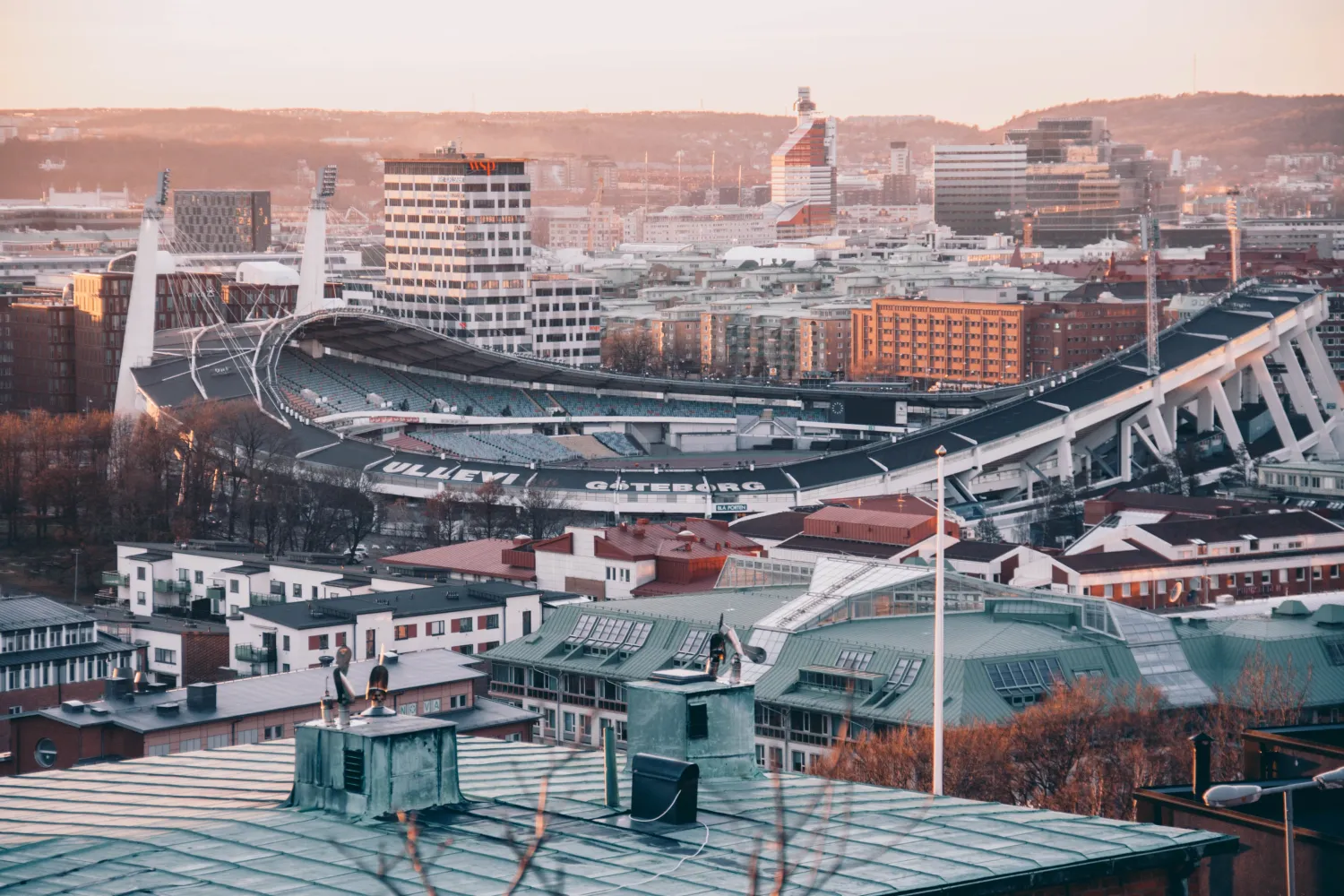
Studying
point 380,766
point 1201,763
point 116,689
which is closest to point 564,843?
point 380,766

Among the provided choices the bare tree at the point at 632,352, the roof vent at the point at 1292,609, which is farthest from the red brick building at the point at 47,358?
the roof vent at the point at 1292,609

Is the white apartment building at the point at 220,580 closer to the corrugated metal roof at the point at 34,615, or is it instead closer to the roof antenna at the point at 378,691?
the corrugated metal roof at the point at 34,615

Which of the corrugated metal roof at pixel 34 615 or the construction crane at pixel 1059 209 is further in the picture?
the construction crane at pixel 1059 209

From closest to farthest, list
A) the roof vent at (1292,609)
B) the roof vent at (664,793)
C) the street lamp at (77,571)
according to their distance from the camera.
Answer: the roof vent at (664,793) < the roof vent at (1292,609) < the street lamp at (77,571)

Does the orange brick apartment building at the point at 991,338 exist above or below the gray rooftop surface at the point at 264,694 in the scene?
above

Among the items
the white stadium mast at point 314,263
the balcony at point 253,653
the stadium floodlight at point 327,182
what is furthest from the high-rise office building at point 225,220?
the balcony at point 253,653

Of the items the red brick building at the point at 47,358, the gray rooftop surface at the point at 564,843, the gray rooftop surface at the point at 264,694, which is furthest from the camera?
the red brick building at the point at 47,358

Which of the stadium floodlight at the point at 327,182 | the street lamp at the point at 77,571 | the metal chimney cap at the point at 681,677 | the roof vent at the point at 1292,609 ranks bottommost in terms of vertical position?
the street lamp at the point at 77,571

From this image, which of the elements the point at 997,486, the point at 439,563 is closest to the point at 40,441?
the point at 439,563
